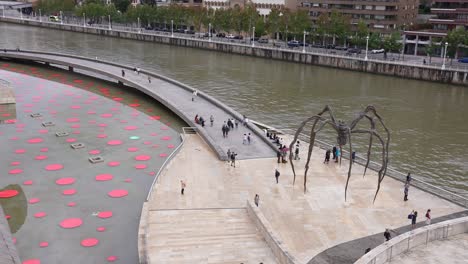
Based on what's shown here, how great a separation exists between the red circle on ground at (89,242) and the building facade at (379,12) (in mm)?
94146

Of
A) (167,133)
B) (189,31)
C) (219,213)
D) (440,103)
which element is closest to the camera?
(219,213)

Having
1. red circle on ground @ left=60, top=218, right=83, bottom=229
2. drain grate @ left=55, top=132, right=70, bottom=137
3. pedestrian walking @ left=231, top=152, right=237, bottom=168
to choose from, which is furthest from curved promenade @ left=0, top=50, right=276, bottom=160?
red circle on ground @ left=60, top=218, right=83, bottom=229

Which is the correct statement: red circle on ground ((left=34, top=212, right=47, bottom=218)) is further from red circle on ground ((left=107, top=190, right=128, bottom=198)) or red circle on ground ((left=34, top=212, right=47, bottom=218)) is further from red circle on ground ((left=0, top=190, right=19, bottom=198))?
red circle on ground ((left=107, top=190, right=128, bottom=198))

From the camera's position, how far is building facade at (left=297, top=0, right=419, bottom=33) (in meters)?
113

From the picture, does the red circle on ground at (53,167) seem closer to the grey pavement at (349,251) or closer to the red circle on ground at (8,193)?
the red circle on ground at (8,193)

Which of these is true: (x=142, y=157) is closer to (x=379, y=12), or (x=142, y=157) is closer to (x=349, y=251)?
(x=349, y=251)

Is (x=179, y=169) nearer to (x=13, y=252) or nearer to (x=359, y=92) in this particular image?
(x=13, y=252)

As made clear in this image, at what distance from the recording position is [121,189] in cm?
3731

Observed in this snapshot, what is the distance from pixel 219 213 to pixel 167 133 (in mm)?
22208

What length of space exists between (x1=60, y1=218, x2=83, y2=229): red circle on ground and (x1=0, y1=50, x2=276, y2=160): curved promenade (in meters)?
12.8

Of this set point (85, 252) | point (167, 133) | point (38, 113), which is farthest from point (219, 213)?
point (38, 113)

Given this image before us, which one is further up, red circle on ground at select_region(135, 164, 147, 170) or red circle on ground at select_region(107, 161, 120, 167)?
red circle on ground at select_region(107, 161, 120, 167)

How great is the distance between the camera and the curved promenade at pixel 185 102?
43375 mm

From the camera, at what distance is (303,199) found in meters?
33.4
